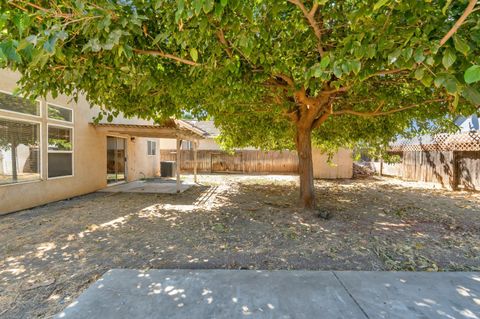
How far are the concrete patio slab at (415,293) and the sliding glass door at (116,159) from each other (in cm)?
1064

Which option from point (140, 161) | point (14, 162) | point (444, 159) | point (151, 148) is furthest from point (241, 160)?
point (14, 162)

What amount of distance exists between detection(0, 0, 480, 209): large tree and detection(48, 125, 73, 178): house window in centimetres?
354

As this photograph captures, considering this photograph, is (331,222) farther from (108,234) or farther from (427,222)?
(108,234)

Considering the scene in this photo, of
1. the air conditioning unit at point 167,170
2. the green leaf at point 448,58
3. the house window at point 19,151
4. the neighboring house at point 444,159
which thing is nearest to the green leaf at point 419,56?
the green leaf at point 448,58

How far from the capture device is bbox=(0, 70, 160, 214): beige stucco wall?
231 inches

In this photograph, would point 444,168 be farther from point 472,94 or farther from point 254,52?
point 254,52

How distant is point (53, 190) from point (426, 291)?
8633 mm

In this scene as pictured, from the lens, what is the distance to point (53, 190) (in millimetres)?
7133

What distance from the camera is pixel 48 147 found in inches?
271

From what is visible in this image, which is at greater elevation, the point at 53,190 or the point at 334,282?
the point at 53,190

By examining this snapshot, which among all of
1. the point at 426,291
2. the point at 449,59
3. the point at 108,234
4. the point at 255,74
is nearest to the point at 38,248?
the point at 108,234

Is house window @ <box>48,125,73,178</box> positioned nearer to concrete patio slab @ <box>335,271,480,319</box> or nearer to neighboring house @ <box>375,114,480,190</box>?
concrete patio slab @ <box>335,271,480,319</box>

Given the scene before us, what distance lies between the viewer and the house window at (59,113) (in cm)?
697

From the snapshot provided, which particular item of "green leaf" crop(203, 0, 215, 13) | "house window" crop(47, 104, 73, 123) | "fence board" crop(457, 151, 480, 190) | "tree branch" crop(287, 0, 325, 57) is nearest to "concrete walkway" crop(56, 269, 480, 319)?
"green leaf" crop(203, 0, 215, 13)
